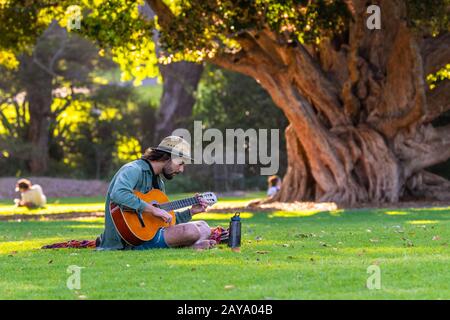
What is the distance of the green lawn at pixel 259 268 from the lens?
935cm

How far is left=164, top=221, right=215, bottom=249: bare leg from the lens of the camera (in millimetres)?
12828

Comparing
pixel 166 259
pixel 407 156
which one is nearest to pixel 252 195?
pixel 407 156

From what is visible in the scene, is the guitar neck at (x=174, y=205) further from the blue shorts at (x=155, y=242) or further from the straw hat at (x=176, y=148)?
the straw hat at (x=176, y=148)

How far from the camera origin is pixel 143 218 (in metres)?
12.7

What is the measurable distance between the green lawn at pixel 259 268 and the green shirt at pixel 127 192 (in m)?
0.37

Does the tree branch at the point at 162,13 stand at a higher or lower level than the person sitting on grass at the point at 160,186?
higher

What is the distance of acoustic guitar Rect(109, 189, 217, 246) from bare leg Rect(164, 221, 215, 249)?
0.41 ft

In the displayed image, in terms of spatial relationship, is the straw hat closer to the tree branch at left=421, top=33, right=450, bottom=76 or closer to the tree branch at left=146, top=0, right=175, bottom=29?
the tree branch at left=146, top=0, right=175, bottom=29

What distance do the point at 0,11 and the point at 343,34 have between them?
8.70 meters

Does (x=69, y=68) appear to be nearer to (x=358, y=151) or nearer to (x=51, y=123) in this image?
(x=51, y=123)
